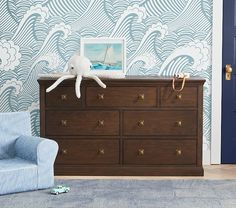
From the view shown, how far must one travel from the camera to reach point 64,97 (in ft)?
19.3

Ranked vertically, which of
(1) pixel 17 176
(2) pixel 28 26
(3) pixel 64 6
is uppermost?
(3) pixel 64 6

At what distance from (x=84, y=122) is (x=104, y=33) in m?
0.99

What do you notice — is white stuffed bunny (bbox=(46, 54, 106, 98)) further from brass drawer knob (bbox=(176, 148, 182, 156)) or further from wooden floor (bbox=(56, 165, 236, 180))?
brass drawer knob (bbox=(176, 148, 182, 156))

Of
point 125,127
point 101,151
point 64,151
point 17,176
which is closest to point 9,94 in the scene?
point 64,151

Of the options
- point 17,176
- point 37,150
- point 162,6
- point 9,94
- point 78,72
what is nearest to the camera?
point 17,176

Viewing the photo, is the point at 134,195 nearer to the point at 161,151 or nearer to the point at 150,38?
the point at 161,151

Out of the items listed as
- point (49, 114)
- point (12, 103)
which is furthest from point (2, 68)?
point (49, 114)

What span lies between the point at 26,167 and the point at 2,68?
5.12 ft

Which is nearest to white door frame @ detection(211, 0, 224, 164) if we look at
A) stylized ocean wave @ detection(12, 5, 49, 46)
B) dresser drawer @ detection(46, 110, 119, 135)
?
Answer: dresser drawer @ detection(46, 110, 119, 135)

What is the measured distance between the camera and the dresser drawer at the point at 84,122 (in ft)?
19.4

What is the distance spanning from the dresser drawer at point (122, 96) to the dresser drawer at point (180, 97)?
3.6 inches

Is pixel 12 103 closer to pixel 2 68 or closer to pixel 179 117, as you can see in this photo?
pixel 2 68

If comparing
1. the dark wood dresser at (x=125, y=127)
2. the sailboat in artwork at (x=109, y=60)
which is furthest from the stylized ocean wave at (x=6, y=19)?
the sailboat in artwork at (x=109, y=60)

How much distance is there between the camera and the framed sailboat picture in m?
6.34
